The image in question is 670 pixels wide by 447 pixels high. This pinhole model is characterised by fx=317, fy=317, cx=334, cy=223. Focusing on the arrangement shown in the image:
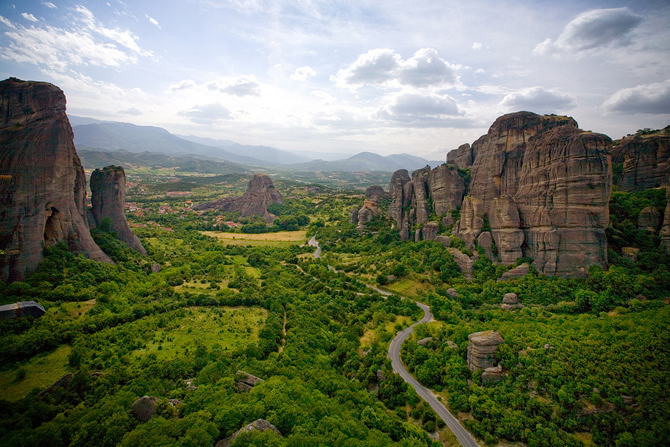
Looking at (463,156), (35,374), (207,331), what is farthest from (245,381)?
(463,156)

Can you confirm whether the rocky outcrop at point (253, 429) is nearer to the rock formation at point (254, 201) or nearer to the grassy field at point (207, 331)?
the grassy field at point (207, 331)

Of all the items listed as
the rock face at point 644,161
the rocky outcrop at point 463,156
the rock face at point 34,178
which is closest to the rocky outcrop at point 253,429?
the rock face at point 34,178

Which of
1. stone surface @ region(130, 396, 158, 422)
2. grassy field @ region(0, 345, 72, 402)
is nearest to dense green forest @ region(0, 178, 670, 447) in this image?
grassy field @ region(0, 345, 72, 402)

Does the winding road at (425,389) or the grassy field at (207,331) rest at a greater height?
the grassy field at (207,331)

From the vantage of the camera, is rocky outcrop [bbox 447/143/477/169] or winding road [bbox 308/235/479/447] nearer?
winding road [bbox 308/235/479/447]

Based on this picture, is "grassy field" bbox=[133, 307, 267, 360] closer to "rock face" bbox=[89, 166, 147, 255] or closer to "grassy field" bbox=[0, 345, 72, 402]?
"grassy field" bbox=[0, 345, 72, 402]

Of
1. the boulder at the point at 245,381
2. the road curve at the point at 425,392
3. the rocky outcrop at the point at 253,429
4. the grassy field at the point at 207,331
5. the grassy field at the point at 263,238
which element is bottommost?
the road curve at the point at 425,392
